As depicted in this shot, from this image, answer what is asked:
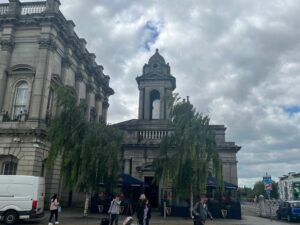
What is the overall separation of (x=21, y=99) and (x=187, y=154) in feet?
46.5

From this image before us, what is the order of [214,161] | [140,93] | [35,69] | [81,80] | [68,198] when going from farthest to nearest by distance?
[140,93]
[81,80]
[68,198]
[35,69]
[214,161]

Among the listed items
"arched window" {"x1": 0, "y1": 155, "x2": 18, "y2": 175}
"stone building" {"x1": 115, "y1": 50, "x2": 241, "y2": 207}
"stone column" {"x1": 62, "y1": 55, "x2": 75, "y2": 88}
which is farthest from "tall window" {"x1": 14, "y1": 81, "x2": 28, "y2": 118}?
"stone building" {"x1": 115, "y1": 50, "x2": 241, "y2": 207}

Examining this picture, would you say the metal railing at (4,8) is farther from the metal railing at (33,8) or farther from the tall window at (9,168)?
the tall window at (9,168)

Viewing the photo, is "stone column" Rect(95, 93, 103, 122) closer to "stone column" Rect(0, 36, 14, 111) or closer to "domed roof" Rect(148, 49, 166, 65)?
"domed roof" Rect(148, 49, 166, 65)

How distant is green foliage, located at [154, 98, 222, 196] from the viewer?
861 inches

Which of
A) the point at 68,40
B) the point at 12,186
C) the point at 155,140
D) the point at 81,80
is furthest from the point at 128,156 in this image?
the point at 12,186

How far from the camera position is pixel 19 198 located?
16.9 meters

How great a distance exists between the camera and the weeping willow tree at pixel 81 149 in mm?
20203

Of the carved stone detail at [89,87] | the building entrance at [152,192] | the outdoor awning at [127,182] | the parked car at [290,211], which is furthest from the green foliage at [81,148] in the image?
the carved stone detail at [89,87]

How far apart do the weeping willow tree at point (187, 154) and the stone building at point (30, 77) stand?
9080 millimetres

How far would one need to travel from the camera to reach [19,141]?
23.7 m

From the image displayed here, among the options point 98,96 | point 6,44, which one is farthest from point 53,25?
point 98,96

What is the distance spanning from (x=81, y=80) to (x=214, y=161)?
55.2ft

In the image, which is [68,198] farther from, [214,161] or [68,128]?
[214,161]
